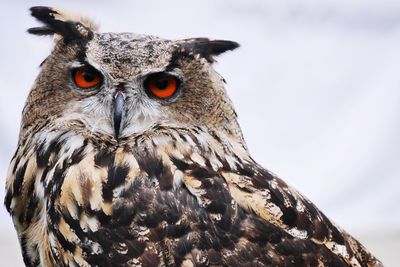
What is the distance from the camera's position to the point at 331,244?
192 cm

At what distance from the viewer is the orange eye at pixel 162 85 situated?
2.05 metres

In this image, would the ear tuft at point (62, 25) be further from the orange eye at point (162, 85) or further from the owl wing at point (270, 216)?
the owl wing at point (270, 216)

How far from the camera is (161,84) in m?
2.06

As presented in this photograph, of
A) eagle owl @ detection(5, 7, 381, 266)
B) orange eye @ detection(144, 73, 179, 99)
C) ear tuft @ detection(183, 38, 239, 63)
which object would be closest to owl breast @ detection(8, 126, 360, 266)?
eagle owl @ detection(5, 7, 381, 266)

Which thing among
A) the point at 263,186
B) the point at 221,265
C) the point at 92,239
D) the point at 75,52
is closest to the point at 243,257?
the point at 221,265

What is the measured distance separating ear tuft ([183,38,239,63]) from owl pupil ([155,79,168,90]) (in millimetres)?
106

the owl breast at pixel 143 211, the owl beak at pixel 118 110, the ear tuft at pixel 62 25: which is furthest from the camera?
the ear tuft at pixel 62 25

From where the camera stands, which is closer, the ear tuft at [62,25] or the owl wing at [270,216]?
the owl wing at [270,216]

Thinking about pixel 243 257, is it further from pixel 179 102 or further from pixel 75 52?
pixel 75 52

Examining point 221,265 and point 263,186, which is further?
point 263,186

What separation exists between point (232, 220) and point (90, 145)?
432 millimetres

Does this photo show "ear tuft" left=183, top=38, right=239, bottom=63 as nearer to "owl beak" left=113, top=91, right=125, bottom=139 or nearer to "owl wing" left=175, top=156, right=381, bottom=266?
"owl beak" left=113, top=91, right=125, bottom=139

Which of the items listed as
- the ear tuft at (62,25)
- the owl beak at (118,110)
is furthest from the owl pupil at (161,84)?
the ear tuft at (62,25)

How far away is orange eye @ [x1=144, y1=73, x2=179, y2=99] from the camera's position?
2.05m
